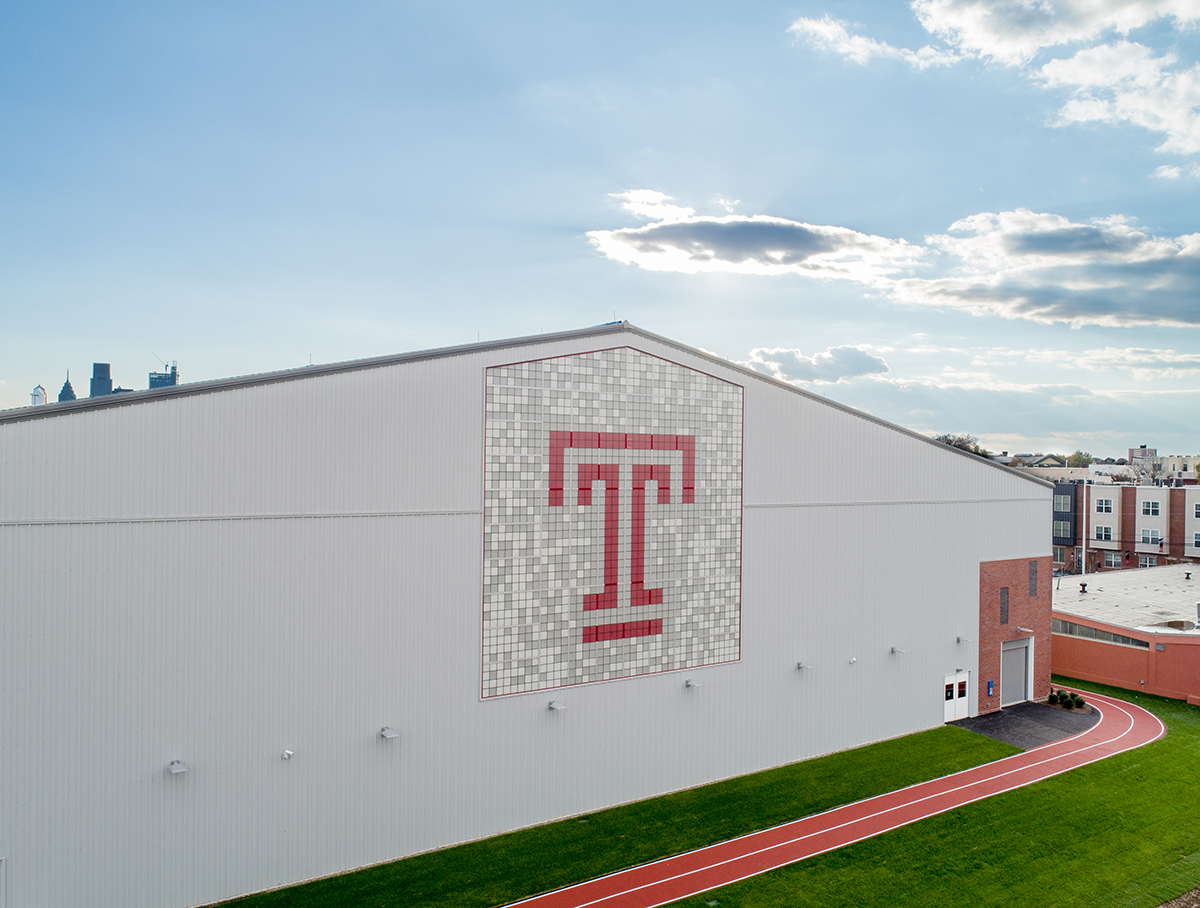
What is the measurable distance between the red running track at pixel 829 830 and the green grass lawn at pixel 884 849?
344 millimetres

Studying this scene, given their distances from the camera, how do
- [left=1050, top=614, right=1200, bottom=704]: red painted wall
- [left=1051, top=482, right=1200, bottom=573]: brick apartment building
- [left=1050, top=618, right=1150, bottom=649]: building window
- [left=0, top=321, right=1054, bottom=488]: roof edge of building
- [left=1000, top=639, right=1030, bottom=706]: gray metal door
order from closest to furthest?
[left=0, top=321, right=1054, bottom=488]: roof edge of building < [left=1000, top=639, right=1030, bottom=706]: gray metal door < [left=1050, top=614, right=1200, bottom=704]: red painted wall < [left=1050, top=618, right=1150, bottom=649]: building window < [left=1051, top=482, right=1200, bottom=573]: brick apartment building

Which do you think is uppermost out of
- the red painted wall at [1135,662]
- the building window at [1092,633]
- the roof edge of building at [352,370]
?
the roof edge of building at [352,370]

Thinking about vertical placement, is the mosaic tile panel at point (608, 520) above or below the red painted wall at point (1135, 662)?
above

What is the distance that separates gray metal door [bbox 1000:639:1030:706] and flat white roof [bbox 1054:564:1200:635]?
18.7 feet

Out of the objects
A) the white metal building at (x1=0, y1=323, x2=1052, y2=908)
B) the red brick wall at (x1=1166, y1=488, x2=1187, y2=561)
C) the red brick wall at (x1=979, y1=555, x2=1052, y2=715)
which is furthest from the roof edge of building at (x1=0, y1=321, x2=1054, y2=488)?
the red brick wall at (x1=1166, y1=488, x2=1187, y2=561)

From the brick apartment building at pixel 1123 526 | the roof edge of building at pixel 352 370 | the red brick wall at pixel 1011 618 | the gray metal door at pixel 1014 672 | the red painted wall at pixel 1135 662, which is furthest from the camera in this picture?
the brick apartment building at pixel 1123 526

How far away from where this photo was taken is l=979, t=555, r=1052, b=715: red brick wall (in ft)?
92.5

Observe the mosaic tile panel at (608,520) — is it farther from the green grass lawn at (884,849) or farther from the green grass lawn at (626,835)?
the green grass lawn at (884,849)

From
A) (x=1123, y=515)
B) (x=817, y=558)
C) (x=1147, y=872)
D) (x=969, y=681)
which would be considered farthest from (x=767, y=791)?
(x=1123, y=515)

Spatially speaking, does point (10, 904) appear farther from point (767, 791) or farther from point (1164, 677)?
point (1164, 677)

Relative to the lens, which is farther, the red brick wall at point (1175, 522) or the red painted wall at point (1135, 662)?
the red brick wall at point (1175, 522)

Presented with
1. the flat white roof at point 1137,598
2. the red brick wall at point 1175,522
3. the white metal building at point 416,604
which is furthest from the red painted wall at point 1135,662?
the red brick wall at point 1175,522

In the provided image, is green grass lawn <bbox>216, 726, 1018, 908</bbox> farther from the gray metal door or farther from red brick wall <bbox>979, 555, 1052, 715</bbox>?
the gray metal door

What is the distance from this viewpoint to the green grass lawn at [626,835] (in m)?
15.5
